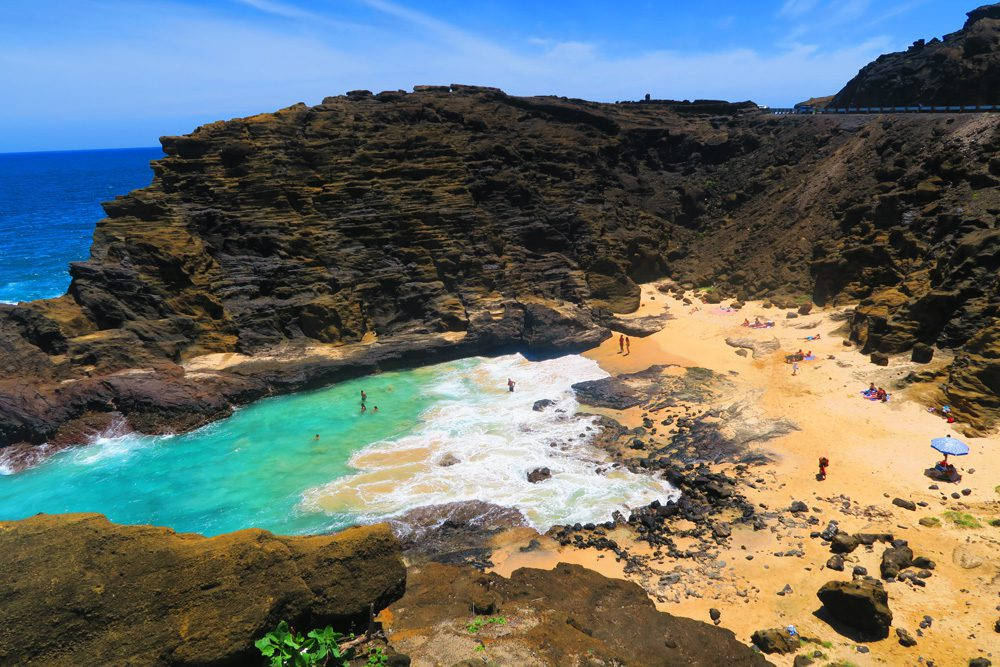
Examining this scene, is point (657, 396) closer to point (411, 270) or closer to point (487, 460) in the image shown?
point (487, 460)

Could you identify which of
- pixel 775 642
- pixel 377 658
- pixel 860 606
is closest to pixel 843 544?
pixel 860 606

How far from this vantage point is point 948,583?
49.5 feet

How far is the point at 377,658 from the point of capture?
8.90m

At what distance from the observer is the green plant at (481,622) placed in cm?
1038

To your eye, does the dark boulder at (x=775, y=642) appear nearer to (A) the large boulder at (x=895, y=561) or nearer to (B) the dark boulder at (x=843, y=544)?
(A) the large boulder at (x=895, y=561)

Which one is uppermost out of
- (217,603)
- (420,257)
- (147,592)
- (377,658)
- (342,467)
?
(420,257)

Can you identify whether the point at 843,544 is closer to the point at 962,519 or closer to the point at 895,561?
the point at 895,561

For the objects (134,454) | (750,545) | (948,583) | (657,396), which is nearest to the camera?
(948,583)

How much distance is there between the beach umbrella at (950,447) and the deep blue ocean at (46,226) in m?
55.6

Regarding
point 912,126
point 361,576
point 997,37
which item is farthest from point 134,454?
point 997,37

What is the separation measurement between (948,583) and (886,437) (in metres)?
8.07

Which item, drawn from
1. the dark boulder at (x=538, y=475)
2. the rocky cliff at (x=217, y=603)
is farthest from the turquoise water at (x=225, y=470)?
the rocky cliff at (x=217, y=603)

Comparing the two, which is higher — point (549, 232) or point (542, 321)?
point (549, 232)

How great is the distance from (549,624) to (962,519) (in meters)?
14.1
